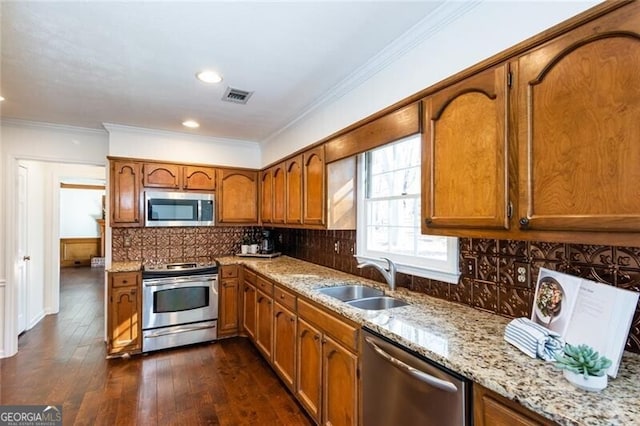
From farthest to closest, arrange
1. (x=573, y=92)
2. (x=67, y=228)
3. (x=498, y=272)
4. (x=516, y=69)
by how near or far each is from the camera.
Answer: (x=67, y=228), (x=498, y=272), (x=516, y=69), (x=573, y=92)

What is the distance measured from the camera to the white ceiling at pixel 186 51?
1646 mm

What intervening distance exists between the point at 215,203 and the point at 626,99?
389cm

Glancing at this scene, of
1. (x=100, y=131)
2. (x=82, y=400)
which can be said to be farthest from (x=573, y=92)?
(x=100, y=131)

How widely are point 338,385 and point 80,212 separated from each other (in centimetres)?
1065

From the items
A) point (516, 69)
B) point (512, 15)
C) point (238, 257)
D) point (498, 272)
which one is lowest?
point (238, 257)

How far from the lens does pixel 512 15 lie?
136 cm

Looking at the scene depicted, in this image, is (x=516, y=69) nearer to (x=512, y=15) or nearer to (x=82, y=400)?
(x=512, y=15)

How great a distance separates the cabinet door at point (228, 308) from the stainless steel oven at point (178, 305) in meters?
0.07

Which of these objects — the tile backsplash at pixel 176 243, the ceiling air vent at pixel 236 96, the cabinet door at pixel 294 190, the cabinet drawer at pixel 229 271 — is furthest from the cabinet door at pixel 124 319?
the ceiling air vent at pixel 236 96

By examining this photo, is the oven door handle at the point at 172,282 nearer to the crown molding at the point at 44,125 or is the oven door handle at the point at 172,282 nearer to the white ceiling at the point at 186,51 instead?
the white ceiling at the point at 186,51

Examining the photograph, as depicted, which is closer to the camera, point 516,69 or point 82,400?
point 516,69

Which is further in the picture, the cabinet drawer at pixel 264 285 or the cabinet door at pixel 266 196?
the cabinet door at pixel 266 196

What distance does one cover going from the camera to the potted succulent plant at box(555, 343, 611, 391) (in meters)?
0.97

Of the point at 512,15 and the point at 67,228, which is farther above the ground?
the point at 512,15
